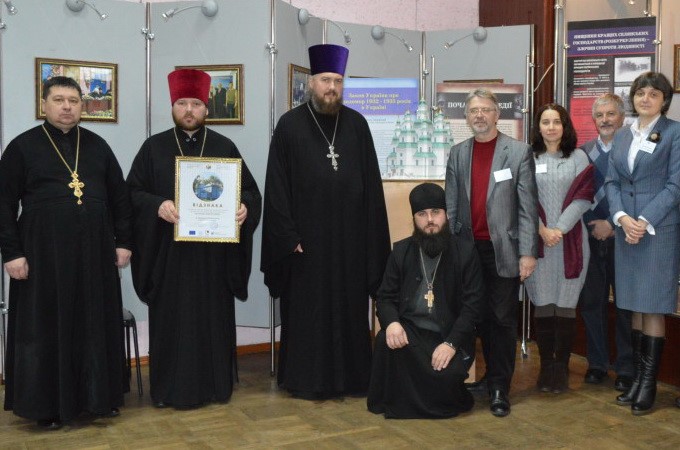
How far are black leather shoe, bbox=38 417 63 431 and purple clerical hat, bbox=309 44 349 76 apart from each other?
8.02ft

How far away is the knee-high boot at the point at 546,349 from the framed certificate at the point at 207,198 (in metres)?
1.94

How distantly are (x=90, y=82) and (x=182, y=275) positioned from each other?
1.50 metres

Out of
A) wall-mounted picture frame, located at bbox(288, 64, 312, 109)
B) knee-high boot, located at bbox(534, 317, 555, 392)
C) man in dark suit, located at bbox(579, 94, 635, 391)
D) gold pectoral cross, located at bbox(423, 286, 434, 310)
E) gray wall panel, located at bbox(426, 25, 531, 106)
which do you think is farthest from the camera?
gray wall panel, located at bbox(426, 25, 531, 106)

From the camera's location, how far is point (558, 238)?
15.7ft

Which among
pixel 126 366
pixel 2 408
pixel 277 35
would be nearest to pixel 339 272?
pixel 126 366

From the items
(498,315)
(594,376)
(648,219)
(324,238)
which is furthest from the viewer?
(594,376)

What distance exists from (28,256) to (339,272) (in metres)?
1.74

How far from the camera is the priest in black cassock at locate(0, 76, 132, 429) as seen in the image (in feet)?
13.9

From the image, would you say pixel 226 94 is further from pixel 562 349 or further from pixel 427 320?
pixel 562 349

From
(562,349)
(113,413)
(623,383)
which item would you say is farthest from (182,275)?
(623,383)

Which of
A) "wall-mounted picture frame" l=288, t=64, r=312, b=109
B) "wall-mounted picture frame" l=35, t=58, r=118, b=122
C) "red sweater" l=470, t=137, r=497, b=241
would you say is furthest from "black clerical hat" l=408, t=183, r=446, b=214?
"wall-mounted picture frame" l=35, t=58, r=118, b=122

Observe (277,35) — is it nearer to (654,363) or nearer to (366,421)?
(366,421)

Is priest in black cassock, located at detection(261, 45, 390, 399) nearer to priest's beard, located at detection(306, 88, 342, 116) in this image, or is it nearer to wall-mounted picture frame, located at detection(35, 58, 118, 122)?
priest's beard, located at detection(306, 88, 342, 116)

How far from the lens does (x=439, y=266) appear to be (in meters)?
4.52
